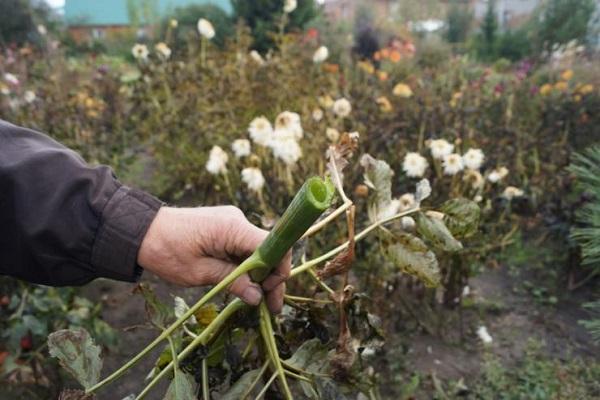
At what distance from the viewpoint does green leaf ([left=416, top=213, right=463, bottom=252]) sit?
0.97 m

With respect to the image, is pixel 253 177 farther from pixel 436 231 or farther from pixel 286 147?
pixel 436 231

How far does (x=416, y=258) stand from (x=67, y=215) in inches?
26.3

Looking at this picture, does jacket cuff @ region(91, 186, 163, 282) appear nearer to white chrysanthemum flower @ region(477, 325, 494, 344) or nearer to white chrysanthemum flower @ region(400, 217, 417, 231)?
white chrysanthemum flower @ region(400, 217, 417, 231)

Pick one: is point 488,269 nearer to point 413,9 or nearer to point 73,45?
point 73,45

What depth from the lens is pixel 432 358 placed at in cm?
232

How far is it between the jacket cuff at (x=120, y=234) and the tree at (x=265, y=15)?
9.17 metres

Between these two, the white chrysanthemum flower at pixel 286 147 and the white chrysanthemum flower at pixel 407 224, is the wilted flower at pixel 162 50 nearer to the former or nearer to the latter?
the white chrysanthemum flower at pixel 286 147

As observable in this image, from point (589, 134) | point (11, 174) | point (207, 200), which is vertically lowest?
point (207, 200)

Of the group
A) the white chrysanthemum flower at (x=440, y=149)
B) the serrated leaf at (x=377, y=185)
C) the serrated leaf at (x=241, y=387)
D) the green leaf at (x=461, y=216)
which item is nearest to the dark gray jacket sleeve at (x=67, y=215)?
the serrated leaf at (x=241, y=387)

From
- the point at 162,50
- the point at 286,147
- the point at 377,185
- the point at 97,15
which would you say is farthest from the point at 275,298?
the point at 97,15

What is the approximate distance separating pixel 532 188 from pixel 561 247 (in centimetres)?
63

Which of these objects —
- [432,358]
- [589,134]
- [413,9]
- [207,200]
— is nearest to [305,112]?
[207,200]

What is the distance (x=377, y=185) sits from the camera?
102cm

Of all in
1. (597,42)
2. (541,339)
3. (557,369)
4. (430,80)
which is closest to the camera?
(557,369)
